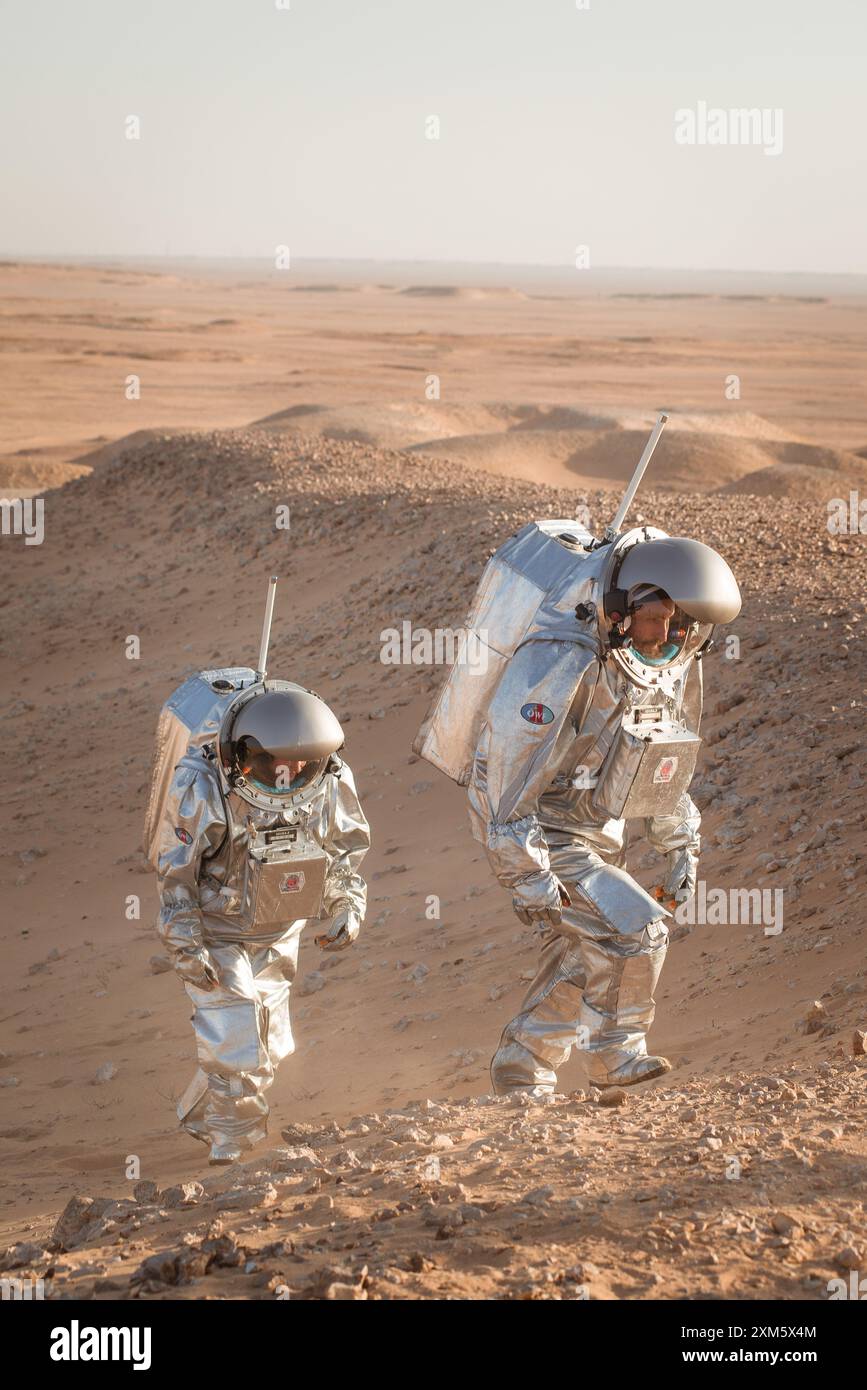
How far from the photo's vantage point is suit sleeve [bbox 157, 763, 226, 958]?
20.4ft

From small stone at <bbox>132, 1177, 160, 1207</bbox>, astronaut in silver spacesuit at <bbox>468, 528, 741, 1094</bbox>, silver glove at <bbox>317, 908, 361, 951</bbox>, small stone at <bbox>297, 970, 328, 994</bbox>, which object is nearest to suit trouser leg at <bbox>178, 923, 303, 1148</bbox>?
silver glove at <bbox>317, 908, 361, 951</bbox>

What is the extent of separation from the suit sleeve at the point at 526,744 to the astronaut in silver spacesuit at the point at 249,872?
61 cm

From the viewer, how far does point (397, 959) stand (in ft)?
30.3

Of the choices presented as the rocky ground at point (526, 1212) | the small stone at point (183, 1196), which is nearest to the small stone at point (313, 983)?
the rocky ground at point (526, 1212)

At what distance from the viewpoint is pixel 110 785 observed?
41.5ft

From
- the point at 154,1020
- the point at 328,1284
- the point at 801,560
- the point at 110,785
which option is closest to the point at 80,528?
the point at 110,785

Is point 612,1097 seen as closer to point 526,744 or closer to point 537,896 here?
point 537,896

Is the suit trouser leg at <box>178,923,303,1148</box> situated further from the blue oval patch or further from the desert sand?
the blue oval patch

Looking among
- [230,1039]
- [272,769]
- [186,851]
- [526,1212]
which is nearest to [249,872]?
[186,851]

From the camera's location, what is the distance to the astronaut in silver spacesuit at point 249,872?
6199 millimetres

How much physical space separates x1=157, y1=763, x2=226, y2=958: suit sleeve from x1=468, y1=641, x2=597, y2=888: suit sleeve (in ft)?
3.58

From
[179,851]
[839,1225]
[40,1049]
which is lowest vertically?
[40,1049]

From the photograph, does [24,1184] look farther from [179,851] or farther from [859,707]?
[859,707]

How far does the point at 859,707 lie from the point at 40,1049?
17.6 ft
